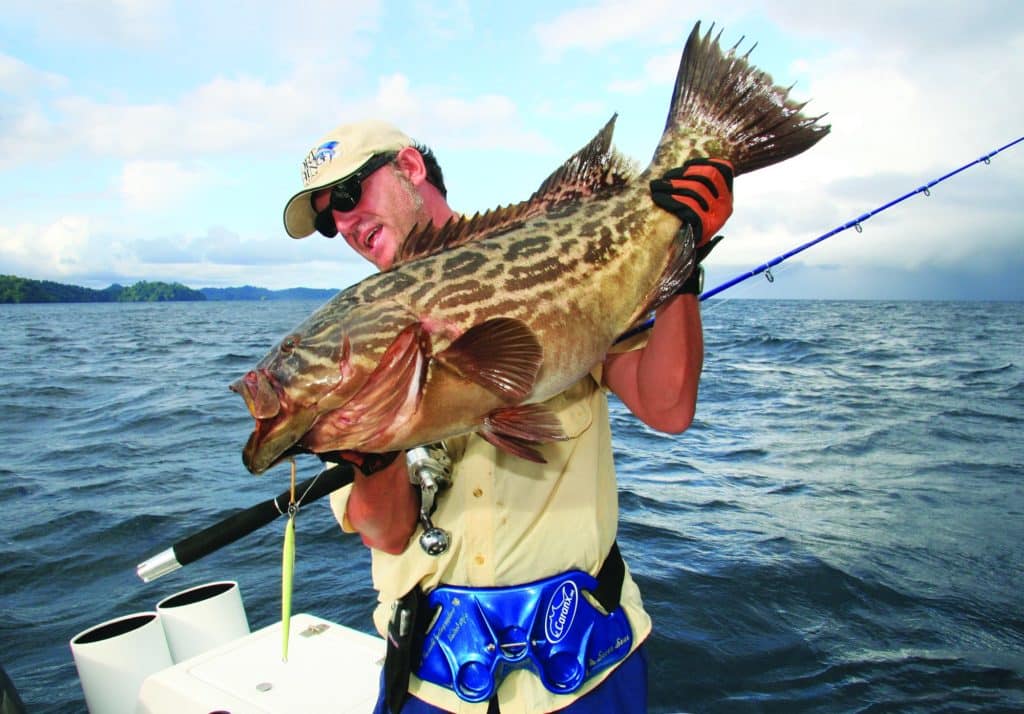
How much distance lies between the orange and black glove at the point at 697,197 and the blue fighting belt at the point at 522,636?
3.99 feet

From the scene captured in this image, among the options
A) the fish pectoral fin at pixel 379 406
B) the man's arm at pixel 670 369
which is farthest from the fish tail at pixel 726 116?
the fish pectoral fin at pixel 379 406

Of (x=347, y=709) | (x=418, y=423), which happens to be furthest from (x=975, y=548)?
(x=418, y=423)

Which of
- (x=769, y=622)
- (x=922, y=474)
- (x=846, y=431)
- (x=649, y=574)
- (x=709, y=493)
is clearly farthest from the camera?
(x=846, y=431)

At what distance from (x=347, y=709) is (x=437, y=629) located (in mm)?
1738

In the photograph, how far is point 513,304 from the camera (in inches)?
98.6

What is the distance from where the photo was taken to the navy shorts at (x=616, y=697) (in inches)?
103

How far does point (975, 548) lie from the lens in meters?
7.79

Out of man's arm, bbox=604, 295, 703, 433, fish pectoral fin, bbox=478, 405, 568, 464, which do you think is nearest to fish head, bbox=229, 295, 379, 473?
fish pectoral fin, bbox=478, 405, 568, 464

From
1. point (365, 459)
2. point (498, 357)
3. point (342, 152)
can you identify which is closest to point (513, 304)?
point (498, 357)

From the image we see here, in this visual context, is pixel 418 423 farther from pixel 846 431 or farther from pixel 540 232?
pixel 846 431

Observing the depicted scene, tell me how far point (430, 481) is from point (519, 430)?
1.51 ft

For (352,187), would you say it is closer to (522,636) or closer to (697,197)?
(697,197)

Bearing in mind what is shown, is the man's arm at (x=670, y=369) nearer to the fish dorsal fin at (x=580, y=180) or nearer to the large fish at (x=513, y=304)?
the large fish at (x=513, y=304)

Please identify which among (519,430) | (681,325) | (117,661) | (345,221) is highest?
(345,221)
